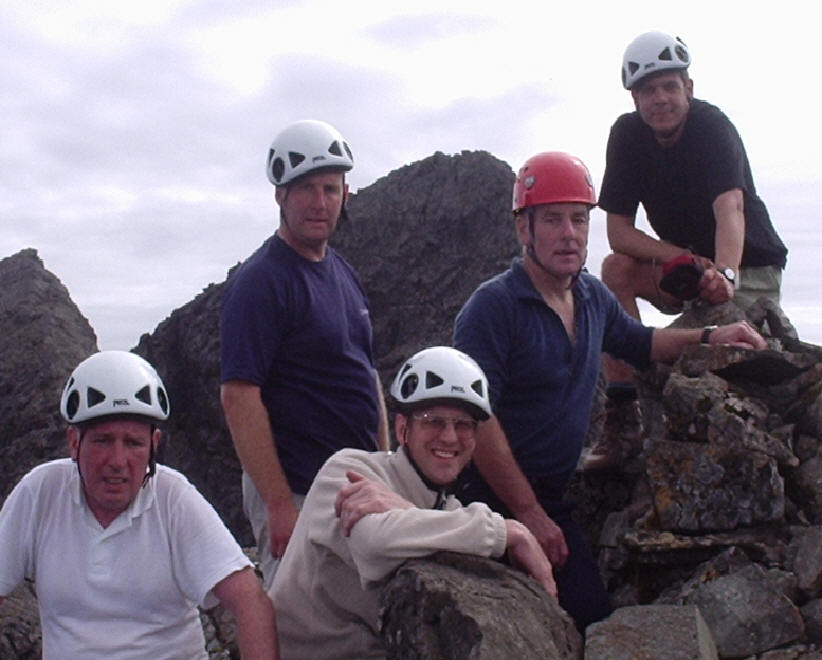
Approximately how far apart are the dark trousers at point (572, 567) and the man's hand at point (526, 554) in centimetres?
172

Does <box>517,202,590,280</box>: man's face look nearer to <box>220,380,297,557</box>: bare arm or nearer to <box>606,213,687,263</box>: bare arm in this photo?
<box>606,213,687,263</box>: bare arm

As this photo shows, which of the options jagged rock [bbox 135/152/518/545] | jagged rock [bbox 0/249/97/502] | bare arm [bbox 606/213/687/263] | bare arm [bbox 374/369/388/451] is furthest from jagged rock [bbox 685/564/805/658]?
jagged rock [bbox 0/249/97/502]

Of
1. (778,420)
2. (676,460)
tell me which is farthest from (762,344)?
(676,460)

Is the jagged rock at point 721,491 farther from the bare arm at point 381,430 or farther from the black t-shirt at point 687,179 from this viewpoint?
the black t-shirt at point 687,179

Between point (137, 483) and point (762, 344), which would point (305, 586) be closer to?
point (137, 483)

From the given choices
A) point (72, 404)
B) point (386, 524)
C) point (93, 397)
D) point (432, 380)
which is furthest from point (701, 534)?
point (72, 404)

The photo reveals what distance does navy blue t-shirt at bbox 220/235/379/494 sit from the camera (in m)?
8.38

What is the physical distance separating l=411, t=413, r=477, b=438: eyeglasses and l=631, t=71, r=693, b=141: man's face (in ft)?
14.9

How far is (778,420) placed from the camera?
9164mm

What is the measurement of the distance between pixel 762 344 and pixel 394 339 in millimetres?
13631

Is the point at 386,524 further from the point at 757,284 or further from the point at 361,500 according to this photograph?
the point at 757,284

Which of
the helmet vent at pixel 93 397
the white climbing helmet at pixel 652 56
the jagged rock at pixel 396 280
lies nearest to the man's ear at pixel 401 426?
the helmet vent at pixel 93 397

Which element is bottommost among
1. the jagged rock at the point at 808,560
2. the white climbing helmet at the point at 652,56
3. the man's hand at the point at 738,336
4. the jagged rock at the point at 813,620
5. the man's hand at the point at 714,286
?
the jagged rock at the point at 813,620

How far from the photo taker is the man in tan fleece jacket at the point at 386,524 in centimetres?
647
